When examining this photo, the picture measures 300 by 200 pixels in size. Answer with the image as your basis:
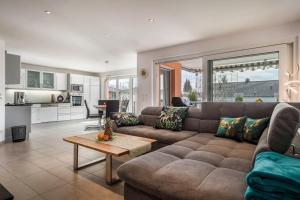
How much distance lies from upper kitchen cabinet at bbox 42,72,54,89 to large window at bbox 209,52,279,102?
6351 mm

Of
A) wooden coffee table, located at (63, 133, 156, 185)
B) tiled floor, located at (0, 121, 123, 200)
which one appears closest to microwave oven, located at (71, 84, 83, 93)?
tiled floor, located at (0, 121, 123, 200)

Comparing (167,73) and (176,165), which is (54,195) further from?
(167,73)

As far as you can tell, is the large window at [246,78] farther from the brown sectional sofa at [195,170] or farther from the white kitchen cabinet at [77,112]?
the white kitchen cabinet at [77,112]

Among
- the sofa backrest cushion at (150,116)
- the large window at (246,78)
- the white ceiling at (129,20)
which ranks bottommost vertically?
the sofa backrest cushion at (150,116)

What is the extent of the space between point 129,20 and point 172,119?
1.85 meters

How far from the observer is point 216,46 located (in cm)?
384

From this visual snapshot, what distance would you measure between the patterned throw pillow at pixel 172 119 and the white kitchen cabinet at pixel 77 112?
5717 millimetres

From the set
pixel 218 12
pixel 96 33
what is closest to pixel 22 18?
Result: pixel 96 33

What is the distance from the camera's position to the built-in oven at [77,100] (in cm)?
798

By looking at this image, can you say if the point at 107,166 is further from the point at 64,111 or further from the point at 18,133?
the point at 64,111

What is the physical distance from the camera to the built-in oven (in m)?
7.98

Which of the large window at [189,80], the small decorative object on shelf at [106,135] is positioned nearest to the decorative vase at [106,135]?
the small decorative object on shelf at [106,135]

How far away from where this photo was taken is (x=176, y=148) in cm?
207

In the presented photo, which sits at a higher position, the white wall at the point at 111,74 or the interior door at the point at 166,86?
the white wall at the point at 111,74
